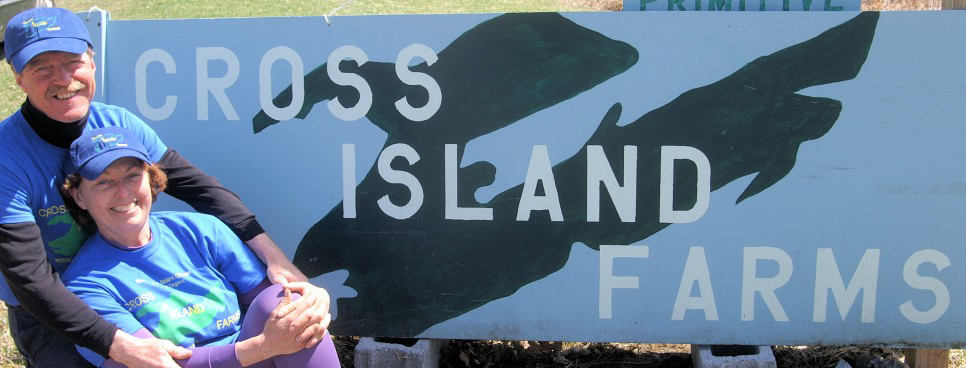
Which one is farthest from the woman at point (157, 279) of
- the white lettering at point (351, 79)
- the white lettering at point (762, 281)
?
the white lettering at point (762, 281)

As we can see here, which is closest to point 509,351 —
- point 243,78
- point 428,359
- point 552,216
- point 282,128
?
point 428,359

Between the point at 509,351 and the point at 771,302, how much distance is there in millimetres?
1072

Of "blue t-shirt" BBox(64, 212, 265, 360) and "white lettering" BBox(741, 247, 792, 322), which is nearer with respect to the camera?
"blue t-shirt" BBox(64, 212, 265, 360)

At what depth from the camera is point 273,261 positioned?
2588 mm

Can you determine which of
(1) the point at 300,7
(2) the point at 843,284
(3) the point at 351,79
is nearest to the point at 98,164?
(3) the point at 351,79

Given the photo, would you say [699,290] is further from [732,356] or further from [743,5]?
[743,5]

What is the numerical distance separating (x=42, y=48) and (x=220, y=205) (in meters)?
0.68

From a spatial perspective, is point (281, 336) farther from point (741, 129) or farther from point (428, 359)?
point (741, 129)

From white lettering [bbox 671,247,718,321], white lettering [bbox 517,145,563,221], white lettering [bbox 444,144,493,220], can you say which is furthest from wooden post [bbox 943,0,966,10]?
white lettering [bbox 444,144,493,220]

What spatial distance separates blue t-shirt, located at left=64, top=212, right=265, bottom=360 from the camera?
2.27 m

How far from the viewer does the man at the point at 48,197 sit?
218 centimetres

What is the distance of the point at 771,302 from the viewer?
2.85 meters

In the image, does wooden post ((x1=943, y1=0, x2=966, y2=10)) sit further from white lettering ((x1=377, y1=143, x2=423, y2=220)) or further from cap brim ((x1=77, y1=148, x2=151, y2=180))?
cap brim ((x1=77, y1=148, x2=151, y2=180))

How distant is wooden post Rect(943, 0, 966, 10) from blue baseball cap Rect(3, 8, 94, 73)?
2.78 metres
